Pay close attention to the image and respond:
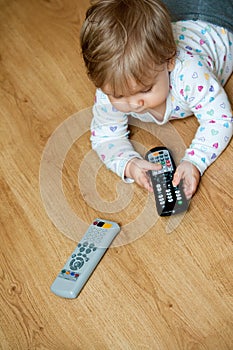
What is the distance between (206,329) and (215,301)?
56mm

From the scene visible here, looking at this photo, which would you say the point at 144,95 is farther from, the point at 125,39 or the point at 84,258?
the point at 84,258

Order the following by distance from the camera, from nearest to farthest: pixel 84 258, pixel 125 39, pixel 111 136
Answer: pixel 125 39 → pixel 84 258 → pixel 111 136

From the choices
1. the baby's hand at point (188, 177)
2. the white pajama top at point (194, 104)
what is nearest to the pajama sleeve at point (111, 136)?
the white pajama top at point (194, 104)

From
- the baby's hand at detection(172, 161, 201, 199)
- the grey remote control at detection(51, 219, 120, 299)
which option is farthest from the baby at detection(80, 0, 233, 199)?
the grey remote control at detection(51, 219, 120, 299)

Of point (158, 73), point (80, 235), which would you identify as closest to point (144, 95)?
point (158, 73)

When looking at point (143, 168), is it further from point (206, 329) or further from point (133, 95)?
point (206, 329)

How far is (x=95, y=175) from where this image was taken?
4.01 feet

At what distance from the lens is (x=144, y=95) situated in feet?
3.45

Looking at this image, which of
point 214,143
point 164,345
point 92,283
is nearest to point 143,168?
point 214,143

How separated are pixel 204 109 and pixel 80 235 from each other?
370mm

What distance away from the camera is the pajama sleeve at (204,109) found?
43.6 inches

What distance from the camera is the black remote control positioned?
1104mm

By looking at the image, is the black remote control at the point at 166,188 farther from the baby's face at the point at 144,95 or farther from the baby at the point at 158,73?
the baby's face at the point at 144,95

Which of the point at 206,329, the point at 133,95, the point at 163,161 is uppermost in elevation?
the point at 133,95
